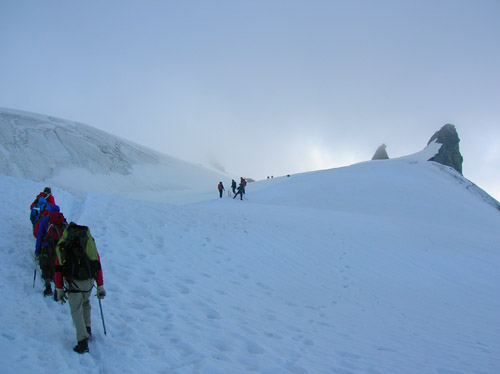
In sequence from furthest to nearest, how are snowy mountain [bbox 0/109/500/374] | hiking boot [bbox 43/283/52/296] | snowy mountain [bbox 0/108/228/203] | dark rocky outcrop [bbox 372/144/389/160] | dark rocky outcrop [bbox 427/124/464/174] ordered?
dark rocky outcrop [bbox 372/144/389/160], dark rocky outcrop [bbox 427/124/464/174], snowy mountain [bbox 0/108/228/203], hiking boot [bbox 43/283/52/296], snowy mountain [bbox 0/109/500/374]

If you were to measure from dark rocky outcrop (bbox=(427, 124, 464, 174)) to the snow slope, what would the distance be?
56.4 m

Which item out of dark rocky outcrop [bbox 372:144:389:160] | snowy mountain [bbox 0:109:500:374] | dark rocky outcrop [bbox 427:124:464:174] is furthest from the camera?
dark rocky outcrop [bbox 372:144:389:160]

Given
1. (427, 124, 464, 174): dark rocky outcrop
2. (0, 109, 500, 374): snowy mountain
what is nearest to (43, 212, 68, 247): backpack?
(0, 109, 500, 374): snowy mountain

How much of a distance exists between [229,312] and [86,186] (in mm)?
30301

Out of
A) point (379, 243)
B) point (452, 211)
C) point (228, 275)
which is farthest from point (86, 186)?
point (452, 211)

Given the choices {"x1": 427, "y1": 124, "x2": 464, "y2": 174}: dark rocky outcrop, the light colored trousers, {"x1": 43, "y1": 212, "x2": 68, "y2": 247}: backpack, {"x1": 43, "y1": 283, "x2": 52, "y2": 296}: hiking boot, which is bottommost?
{"x1": 43, "y1": 283, "x2": 52, "y2": 296}: hiking boot

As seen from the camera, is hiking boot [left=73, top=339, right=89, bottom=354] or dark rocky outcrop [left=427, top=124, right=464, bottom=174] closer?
hiking boot [left=73, top=339, right=89, bottom=354]

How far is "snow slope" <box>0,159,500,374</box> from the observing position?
16.6 ft

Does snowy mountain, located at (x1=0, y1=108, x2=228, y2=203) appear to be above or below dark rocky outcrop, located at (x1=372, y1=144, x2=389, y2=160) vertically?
below

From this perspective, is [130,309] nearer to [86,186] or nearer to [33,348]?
[33,348]

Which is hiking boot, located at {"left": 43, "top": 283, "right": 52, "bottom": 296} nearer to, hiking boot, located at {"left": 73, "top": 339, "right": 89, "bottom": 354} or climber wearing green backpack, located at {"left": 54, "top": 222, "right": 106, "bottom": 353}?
climber wearing green backpack, located at {"left": 54, "top": 222, "right": 106, "bottom": 353}

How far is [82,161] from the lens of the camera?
35344 mm

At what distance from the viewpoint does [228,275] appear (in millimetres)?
9484

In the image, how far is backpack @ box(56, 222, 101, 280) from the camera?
4.63 metres
